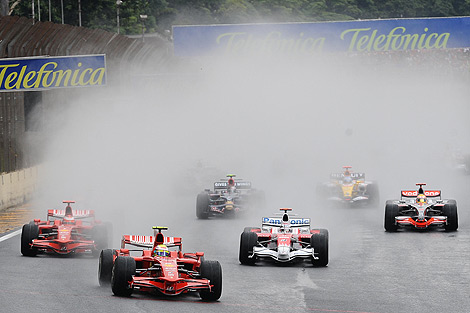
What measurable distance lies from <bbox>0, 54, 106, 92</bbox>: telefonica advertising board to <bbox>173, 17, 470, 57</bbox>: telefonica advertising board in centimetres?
1577

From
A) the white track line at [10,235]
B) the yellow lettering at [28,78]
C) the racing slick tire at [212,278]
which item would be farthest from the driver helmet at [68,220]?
the yellow lettering at [28,78]

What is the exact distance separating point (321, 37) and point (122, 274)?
114ft

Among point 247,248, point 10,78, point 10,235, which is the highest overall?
point 10,78

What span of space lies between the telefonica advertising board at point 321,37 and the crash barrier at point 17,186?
49.8 ft

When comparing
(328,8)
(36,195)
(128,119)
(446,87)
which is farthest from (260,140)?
(328,8)

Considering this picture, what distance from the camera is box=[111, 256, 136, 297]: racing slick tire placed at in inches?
566

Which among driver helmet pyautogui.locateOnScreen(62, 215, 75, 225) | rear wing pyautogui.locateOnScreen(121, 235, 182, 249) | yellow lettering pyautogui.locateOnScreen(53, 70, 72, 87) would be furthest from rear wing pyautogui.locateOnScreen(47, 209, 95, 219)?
yellow lettering pyautogui.locateOnScreen(53, 70, 72, 87)

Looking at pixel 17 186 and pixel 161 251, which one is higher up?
pixel 17 186

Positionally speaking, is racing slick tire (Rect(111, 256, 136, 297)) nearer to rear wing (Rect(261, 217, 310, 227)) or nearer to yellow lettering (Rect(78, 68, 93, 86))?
rear wing (Rect(261, 217, 310, 227))

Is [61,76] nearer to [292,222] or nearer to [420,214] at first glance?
[420,214]

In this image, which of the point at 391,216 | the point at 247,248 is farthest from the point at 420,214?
the point at 247,248

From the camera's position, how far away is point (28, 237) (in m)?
19.4

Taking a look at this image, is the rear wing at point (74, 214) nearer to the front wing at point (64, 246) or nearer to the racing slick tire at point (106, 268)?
the front wing at point (64, 246)

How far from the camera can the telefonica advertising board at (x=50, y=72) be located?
29.2 metres
